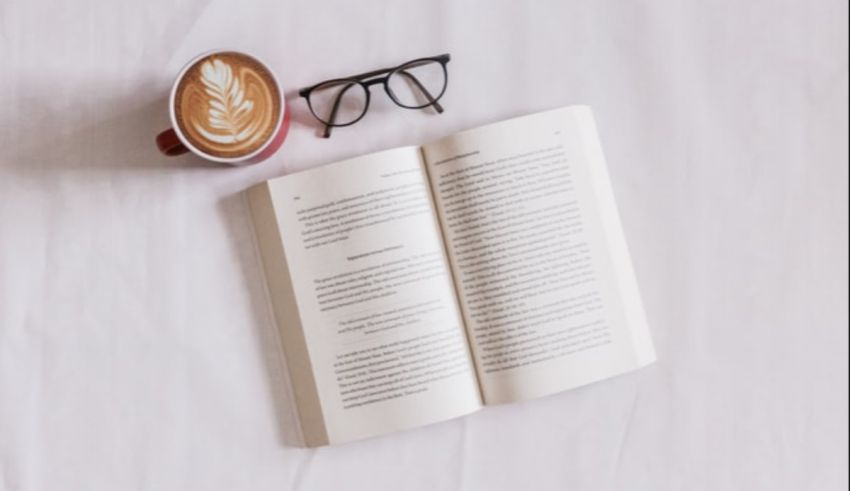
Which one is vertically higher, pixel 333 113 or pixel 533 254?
pixel 333 113

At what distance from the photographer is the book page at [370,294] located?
2.76ft

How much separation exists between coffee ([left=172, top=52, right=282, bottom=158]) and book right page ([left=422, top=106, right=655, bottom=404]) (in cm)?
17

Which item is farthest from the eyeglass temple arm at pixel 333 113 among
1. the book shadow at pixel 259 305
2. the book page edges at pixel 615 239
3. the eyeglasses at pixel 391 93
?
the book page edges at pixel 615 239

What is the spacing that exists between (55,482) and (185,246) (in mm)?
262

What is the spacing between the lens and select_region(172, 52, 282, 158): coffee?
792 millimetres

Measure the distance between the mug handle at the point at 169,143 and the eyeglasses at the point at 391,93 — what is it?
132mm

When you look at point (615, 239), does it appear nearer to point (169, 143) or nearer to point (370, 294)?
point (370, 294)

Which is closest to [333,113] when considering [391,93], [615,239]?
[391,93]

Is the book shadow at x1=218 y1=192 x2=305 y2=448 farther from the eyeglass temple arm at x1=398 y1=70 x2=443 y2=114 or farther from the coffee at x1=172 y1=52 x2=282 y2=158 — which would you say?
the eyeglass temple arm at x1=398 y1=70 x2=443 y2=114

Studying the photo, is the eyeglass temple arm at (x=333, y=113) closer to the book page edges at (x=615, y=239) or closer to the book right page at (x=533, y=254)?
the book right page at (x=533, y=254)

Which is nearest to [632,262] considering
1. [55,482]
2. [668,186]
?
[668,186]

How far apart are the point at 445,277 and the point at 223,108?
26 cm

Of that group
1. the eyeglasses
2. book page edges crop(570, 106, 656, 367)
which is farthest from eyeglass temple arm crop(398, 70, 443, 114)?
book page edges crop(570, 106, 656, 367)

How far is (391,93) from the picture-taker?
34.1 inches
